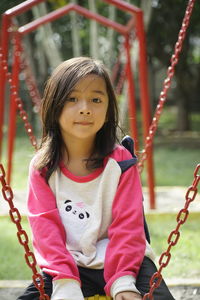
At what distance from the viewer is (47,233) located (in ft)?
6.22

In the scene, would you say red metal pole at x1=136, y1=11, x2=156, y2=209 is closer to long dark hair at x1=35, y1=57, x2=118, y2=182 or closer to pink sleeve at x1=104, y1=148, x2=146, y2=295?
long dark hair at x1=35, y1=57, x2=118, y2=182

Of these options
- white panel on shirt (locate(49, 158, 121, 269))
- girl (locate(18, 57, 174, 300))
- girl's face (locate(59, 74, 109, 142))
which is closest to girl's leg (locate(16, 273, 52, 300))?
girl (locate(18, 57, 174, 300))

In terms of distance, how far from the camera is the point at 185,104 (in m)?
12.9

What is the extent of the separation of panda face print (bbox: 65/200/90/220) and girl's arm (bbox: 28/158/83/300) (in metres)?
0.05

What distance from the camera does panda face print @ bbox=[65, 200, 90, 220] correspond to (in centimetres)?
195

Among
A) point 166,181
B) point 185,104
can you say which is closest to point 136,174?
point 166,181

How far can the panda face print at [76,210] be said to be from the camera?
195cm

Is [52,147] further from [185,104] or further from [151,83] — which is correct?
[151,83]

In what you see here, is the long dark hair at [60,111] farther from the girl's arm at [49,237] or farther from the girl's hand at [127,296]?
the girl's hand at [127,296]

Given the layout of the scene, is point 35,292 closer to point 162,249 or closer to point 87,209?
point 87,209

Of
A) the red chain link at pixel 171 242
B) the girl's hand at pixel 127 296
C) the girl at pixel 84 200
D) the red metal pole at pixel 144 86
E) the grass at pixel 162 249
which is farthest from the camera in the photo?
the red metal pole at pixel 144 86

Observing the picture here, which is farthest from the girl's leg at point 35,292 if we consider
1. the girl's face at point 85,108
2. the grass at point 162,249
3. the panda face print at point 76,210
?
the grass at point 162,249

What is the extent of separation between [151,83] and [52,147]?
50.0ft

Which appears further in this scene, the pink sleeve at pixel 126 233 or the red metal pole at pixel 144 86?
the red metal pole at pixel 144 86
